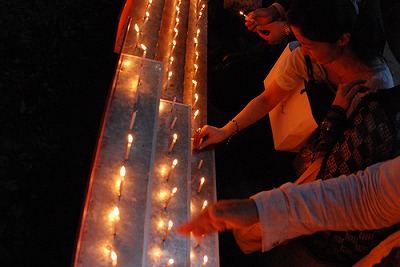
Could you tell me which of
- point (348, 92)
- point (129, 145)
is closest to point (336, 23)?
point (348, 92)

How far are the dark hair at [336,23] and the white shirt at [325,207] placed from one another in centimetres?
85

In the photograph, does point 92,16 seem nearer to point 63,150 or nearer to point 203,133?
point 63,150

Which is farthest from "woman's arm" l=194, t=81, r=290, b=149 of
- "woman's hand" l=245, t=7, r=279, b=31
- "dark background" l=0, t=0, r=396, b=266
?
"woman's hand" l=245, t=7, r=279, b=31

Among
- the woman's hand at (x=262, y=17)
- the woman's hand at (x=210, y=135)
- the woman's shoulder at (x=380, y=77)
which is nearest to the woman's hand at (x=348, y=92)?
the woman's shoulder at (x=380, y=77)

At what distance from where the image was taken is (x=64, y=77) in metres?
4.12

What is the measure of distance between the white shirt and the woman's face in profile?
0.86m

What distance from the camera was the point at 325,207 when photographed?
163 cm

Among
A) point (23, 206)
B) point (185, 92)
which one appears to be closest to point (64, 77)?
point (185, 92)

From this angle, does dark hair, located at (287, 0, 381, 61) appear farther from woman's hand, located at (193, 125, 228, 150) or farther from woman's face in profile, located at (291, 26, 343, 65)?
woman's hand, located at (193, 125, 228, 150)

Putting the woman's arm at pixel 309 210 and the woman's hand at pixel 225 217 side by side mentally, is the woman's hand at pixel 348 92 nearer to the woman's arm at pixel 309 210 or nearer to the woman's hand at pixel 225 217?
the woman's arm at pixel 309 210

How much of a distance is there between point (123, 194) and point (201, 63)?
2126mm

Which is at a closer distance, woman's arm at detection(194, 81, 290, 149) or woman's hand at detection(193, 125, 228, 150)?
woman's arm at detection(194, 81, 290, 149)

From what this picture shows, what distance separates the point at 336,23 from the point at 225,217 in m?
1.22

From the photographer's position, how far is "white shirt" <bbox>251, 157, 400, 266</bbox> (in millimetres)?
1608
